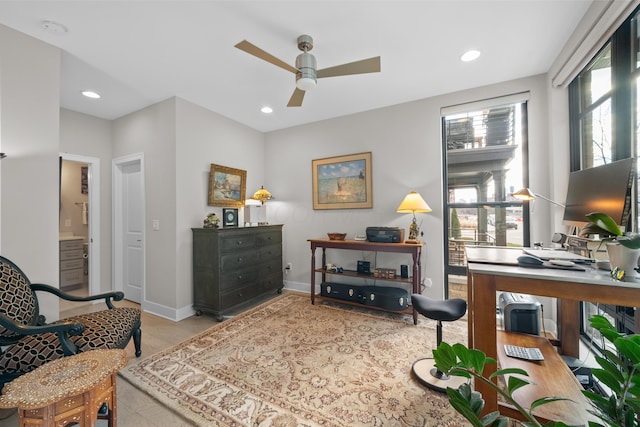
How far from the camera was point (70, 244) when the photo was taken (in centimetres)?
431

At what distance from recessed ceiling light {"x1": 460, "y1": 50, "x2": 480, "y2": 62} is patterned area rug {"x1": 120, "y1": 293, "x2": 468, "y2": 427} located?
9.11ft

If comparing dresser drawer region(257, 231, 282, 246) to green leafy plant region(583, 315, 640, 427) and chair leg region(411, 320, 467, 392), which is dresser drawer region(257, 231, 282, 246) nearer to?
chair leg region(411, 320, 467, 392)

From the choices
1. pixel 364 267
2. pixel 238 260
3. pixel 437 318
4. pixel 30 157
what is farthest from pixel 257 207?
pixel 437 318

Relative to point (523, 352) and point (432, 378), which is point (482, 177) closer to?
point (523, 352)

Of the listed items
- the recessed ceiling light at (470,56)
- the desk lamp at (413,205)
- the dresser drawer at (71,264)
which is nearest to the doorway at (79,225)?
the dresser drawer at (71,264)

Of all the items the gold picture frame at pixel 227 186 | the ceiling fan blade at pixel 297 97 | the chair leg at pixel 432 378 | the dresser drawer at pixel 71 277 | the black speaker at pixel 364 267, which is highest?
the ceiling fan blade at pixel 297 97

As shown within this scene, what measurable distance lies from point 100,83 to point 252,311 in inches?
124

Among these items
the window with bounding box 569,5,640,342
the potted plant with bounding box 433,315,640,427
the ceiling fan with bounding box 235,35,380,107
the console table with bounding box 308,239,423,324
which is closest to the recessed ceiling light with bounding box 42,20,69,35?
the ceiling fan with bounding box 235,35,380,107

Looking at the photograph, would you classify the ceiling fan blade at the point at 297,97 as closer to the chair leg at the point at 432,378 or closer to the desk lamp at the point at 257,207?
the desk lamp at the point at 257,207

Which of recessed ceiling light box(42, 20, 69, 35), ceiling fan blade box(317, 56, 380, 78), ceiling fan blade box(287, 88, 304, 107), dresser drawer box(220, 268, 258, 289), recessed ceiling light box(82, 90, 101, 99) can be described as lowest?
dresser drawer box(220, 268, 258, 289)

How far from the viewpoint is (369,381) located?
195 centimetres

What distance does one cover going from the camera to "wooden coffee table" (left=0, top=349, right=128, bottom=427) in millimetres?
1160

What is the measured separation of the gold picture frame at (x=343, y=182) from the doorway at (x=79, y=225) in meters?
3.21

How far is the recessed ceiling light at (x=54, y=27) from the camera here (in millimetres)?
1986
